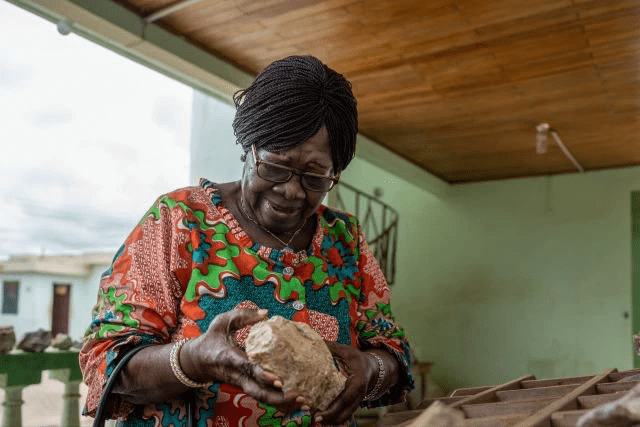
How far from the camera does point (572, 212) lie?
310 inches

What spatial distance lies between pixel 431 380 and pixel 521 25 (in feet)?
17.6

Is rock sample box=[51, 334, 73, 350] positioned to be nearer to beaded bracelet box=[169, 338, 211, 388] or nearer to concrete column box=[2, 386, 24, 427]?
concrete column box=[2, 386, 24, 427]

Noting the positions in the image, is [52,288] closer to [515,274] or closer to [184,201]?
[515,274]

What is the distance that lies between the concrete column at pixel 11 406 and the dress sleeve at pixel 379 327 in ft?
9.35

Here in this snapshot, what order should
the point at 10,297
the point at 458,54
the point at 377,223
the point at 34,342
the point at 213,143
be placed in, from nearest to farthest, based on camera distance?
the point at 34,342, the point at 458,54, the point at 213,143, the point at 10,297, the point at 377,223

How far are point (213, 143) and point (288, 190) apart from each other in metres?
4.58

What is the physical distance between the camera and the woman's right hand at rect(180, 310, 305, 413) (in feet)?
3.36

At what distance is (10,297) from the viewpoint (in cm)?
758

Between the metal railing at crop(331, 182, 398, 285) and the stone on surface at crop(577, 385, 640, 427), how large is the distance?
6.53 metres

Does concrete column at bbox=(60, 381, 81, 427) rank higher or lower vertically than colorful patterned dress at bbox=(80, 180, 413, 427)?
lower

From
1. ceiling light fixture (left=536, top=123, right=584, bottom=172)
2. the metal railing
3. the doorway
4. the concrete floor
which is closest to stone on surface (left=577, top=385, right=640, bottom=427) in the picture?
the concrete floor

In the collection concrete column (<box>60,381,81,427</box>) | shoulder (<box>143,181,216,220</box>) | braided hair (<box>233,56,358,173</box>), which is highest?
braided hair (<box>233,56,358,173</box>)

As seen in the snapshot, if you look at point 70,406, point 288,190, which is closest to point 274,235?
point 288,190

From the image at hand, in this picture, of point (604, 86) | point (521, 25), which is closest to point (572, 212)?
point (604, 86)
